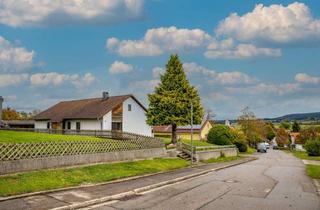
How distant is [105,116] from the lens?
50.1m

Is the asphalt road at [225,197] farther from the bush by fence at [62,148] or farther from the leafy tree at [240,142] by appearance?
the leafy tree at [240,142]

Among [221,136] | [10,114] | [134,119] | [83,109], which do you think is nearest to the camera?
[134,119]

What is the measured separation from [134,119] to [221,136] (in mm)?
14969

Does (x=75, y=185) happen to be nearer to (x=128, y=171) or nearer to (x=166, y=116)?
(x=128, y=171)

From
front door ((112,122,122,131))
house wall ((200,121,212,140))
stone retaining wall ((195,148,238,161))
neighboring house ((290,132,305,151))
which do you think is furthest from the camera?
neighboring house ((290,132,305,151))

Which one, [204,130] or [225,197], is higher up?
[204,130]

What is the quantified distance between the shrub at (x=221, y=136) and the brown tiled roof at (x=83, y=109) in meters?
13.2

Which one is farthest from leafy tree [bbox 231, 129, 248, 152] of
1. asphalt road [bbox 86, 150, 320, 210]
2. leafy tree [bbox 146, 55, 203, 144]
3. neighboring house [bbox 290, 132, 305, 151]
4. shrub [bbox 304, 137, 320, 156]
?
neighboring house [bbox 290, 132, 305, 151]

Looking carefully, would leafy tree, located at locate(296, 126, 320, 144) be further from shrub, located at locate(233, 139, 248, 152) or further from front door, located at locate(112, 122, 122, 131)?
front door, located at locate(112, 122, 122, 131)

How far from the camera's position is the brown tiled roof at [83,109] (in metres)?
51.3

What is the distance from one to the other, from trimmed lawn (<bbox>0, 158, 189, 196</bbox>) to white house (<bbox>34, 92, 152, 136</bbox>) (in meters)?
23.8

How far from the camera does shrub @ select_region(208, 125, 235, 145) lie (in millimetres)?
58688

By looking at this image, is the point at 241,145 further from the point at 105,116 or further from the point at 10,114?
the point at 10,114

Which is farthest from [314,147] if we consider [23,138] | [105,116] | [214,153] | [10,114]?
[10,114]
